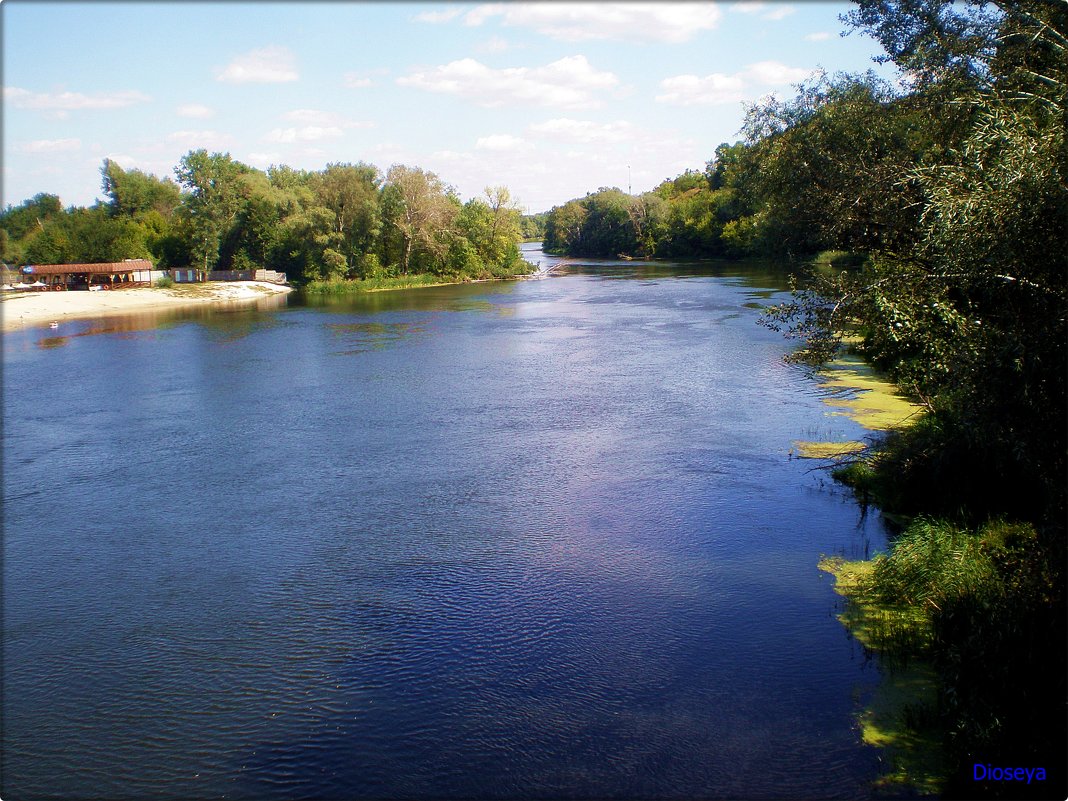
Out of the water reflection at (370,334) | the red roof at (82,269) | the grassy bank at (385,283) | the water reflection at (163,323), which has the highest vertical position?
the red roof at (82,269)

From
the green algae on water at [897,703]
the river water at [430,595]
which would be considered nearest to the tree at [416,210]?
the river water at [430,595]

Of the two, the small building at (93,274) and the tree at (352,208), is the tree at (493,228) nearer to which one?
the tree at (352,208)

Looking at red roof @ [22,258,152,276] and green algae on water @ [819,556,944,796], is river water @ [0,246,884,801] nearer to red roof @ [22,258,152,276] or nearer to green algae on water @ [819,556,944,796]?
green algae on water @ [819,556,944,796]

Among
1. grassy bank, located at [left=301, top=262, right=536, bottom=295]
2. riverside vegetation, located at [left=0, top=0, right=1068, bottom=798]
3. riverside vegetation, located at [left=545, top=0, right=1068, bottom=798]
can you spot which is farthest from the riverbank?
riverside vegetation, located at [left=545, top=0, right=1068, bottom=798]

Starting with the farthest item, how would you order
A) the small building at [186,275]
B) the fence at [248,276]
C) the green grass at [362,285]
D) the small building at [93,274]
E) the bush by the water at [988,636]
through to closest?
the fence at [248,276]
the small building at [186,275]
the green grass at [362,285]
the small building at [93,274]
the bush by the water at [988,636]

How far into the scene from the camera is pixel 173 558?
36.4 ft

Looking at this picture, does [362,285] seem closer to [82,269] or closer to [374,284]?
[374,284]

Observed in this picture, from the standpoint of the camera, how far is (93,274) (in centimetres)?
5669

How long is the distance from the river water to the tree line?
3954 centimetres

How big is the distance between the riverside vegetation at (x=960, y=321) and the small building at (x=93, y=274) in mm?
51342

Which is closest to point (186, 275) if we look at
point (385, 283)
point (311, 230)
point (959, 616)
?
point (311, 230)

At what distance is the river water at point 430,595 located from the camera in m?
7.02

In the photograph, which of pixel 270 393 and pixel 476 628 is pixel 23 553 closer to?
pixel 476 628

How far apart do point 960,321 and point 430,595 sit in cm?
639
